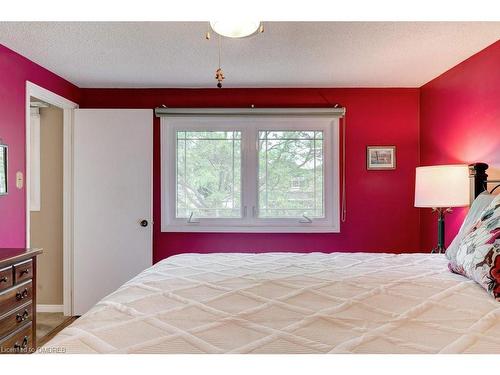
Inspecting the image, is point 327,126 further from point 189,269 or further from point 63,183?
point 63,183

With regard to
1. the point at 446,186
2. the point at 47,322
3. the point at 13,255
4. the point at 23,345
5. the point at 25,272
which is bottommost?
the point at 47,322

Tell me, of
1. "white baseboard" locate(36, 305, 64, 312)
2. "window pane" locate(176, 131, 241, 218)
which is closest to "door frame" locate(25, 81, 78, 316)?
"white baseboard" locate(36, 305, 64, 312)

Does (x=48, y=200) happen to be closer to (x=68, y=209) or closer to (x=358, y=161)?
(x=68, y=209)

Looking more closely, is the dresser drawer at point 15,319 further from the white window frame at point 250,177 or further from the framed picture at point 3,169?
the white window frame at point 250,177

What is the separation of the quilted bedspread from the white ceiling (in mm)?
1478

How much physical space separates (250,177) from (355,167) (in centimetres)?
106

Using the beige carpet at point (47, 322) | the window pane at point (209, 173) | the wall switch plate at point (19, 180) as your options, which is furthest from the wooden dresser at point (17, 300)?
the window pane at point (209, 173)

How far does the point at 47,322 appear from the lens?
317 cm

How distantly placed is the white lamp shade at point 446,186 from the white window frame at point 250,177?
37.3 inches

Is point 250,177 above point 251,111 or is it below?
below

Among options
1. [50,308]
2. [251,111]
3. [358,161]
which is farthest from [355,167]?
[50,308]

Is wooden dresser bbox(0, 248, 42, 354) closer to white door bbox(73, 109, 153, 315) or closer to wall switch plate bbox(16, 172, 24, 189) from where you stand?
wall switch plate bbox(16, 172, 24, 189)

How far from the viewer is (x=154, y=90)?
11.1 ft
